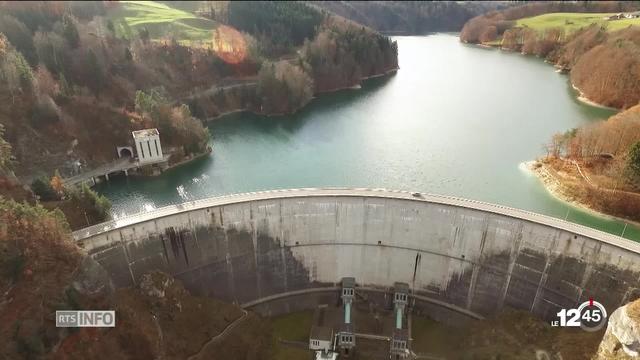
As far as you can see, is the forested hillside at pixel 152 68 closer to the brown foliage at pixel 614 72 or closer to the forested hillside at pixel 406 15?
the brown foliage at pixel 614 72

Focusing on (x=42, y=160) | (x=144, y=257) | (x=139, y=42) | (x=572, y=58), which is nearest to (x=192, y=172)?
(x=42, y=160)

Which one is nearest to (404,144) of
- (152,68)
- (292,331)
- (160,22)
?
(292,331)

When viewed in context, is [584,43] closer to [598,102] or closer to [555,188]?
[598,102]

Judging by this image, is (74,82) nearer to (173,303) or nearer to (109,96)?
(109,96)

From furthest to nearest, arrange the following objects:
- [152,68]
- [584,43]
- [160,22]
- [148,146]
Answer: [584,43]
[160,22]
[152,68]
[148,146]

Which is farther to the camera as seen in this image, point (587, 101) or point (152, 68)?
point (587, 101)

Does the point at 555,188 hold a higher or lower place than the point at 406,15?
lower

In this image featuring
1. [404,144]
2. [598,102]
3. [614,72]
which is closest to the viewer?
[404,144]

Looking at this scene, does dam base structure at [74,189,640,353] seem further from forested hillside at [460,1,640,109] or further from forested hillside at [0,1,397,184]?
forested hillside at [460,1,640,109]

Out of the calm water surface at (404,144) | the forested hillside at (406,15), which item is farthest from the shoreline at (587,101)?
the forested hillside at (406,15)
